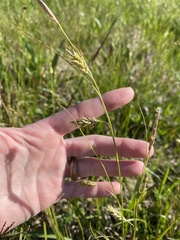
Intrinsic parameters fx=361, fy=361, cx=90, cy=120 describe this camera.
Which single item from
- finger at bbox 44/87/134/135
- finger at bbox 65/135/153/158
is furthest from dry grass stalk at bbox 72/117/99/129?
finger at bbox 65/135/153/158

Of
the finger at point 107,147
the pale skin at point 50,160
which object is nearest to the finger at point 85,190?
the pale skin at point 50,160

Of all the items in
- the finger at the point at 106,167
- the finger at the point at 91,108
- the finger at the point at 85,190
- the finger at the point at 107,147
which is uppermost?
→ the finger at the point at 91,108

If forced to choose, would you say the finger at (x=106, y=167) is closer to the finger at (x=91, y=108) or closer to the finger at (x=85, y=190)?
the finger at (x=85, y=190)

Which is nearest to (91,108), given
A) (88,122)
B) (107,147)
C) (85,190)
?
(107,147)

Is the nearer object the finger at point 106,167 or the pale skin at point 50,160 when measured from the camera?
the pale skin at point 50,160

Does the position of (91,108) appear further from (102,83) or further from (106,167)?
(102,83)

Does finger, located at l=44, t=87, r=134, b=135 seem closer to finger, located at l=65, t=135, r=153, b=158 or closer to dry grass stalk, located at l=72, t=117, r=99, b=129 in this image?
finger, located at l=65, t=135, r=153, b=158

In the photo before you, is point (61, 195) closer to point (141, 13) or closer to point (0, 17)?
point (0, 17)
